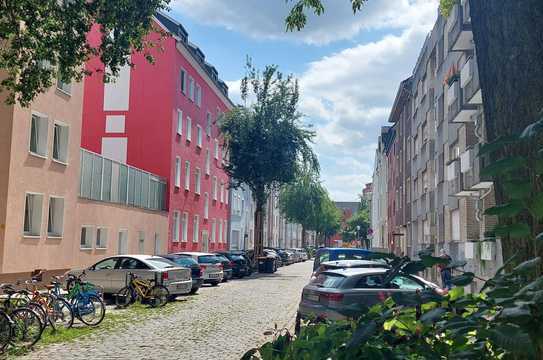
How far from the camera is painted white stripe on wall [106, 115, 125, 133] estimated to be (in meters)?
38.7

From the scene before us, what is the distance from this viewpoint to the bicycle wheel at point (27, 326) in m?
10.4

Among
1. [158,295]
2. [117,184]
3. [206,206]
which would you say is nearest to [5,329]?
[158,295]

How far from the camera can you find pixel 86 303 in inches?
529

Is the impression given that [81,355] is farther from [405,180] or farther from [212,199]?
[212,199]

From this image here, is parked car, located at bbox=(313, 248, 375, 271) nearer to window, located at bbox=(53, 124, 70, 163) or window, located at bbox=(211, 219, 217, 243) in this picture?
window, located at bbox=(53, 124, 70, 163)

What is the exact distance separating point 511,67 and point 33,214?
72.7 ft

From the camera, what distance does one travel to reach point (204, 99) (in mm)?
47594

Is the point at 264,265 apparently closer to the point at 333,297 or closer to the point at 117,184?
the point at 117,184

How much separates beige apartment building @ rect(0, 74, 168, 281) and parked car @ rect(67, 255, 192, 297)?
3040 mm

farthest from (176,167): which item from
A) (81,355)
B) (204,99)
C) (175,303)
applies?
(81,355)

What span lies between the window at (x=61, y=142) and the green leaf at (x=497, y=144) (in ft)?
78.6

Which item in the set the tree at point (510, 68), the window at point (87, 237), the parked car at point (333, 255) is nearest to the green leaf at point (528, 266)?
the tree at point (510, 68)

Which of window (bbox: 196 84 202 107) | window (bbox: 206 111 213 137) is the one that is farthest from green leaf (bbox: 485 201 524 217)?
window (bbox: 206 111 213 137)

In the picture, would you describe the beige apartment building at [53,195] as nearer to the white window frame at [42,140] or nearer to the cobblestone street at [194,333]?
the white window frame at [42,140]
